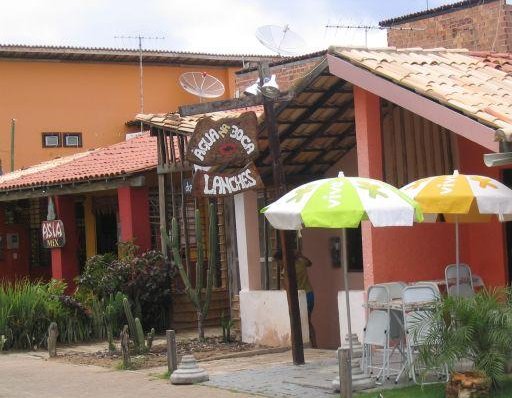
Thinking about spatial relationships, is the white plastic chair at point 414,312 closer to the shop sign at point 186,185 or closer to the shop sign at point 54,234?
the shop sign at point 186,185

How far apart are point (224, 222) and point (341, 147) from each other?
2.91m

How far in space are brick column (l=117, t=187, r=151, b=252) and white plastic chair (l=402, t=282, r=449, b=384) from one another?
345 inches

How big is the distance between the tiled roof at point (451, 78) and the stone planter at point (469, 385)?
2313mm

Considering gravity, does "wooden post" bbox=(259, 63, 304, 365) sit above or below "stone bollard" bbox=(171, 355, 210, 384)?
above

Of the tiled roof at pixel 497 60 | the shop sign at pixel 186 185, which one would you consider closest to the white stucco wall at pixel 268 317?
the shop sign at pixel 186 185

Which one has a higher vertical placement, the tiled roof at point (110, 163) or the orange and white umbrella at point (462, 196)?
the tiled roof at point (110, 163)

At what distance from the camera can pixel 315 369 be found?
11.4m

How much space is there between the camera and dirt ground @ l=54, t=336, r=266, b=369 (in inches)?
525

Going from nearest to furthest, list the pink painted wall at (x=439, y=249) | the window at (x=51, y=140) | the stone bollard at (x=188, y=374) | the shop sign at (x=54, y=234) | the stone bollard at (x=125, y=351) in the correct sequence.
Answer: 1. the stone bollard at (x=188, y=374)
2. the pink painted wall at (x=439, y=249)
3. the stone bollard at (x=125, y=351)
4. the shop sign at (x=54, y=234)
5. the window at (x=51, y=140)

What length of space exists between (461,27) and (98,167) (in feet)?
27.3

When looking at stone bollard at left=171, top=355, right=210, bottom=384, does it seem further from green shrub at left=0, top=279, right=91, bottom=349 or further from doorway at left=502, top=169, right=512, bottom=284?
green shrub at left=0, top=279, right=91, bottom=349

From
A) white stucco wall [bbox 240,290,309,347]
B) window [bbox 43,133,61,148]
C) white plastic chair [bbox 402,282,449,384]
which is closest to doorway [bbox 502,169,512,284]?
white stucco wall [bbox 240,290,309,347]

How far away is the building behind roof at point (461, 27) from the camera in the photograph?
19156 mm

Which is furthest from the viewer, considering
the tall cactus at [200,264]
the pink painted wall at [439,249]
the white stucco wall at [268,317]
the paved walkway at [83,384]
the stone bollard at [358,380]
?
the tall cactus at [200,264]
